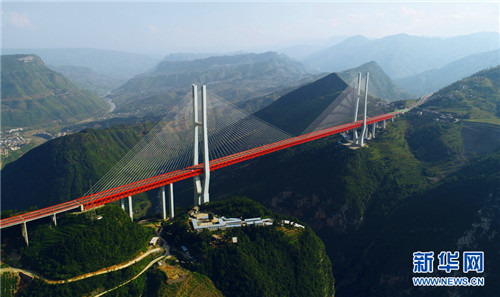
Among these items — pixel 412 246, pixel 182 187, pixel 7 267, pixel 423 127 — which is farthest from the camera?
pixel 182 187

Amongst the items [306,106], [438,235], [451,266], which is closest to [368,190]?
[438,235]

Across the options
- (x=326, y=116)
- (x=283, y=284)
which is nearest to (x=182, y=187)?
(x=326, y=116)

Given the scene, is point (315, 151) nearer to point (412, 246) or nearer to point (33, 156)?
point (412, 246)

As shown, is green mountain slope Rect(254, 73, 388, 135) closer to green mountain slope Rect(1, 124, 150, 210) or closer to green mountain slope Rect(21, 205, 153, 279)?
green mountain slope Rect(1, 124, 150, 210)

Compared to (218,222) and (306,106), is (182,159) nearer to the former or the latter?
(218,222)

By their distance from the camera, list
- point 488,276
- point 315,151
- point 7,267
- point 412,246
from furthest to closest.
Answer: point 315,151 → point 412,246 → point 488,276 → point 7,267

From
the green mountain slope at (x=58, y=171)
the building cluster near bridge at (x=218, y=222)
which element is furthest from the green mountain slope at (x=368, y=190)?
the green mountain slope at (x=58, y=171)
